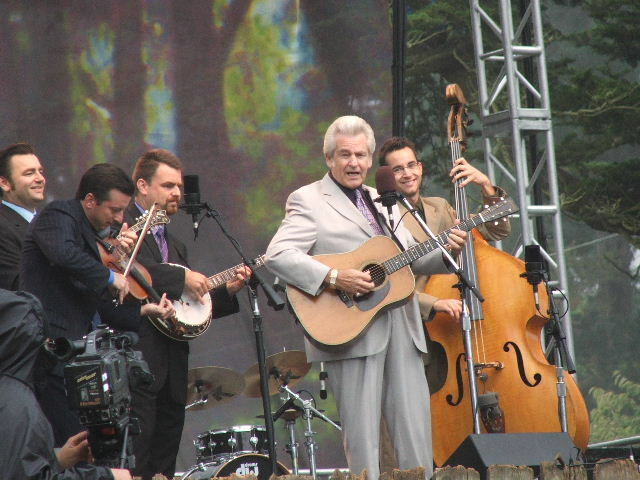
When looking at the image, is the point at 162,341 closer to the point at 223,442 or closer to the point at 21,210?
the point at 21,210

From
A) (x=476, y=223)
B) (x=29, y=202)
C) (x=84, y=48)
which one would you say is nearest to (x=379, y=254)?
(x=476, y=223)

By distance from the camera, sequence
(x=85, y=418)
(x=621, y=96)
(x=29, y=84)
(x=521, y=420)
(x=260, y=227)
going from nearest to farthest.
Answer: (x=85, y=418), (x=521, y=420), (x=29, y=84), (x=260, y=227), (x=621, y=96)

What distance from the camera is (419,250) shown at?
4.66 metres

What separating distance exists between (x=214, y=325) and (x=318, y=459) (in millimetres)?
1415

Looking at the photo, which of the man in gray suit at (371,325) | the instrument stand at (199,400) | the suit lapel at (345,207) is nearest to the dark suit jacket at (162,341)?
the man in gray suit at (371,325)

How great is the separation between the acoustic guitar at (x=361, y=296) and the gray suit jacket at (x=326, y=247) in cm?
4

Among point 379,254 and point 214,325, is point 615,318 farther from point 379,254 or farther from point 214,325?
point 379,254

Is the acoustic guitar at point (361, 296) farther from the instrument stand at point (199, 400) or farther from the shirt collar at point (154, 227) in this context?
the instrument stand at point (199, 400)

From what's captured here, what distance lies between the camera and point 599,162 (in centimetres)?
1424

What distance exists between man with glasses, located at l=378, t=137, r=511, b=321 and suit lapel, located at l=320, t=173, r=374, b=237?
0.52 m

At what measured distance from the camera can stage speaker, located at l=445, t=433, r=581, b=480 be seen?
12.5 ft

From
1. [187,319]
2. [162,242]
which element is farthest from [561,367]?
[162,242]

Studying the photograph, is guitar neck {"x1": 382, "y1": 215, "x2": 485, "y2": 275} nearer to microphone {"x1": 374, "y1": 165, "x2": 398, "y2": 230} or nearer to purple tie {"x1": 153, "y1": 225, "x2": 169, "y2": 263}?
microphone {"x1": 374, "y1": 165, "x2": 398, "y2": 230}

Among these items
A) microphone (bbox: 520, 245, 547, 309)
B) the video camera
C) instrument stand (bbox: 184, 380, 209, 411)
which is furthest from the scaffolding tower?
the video camera
